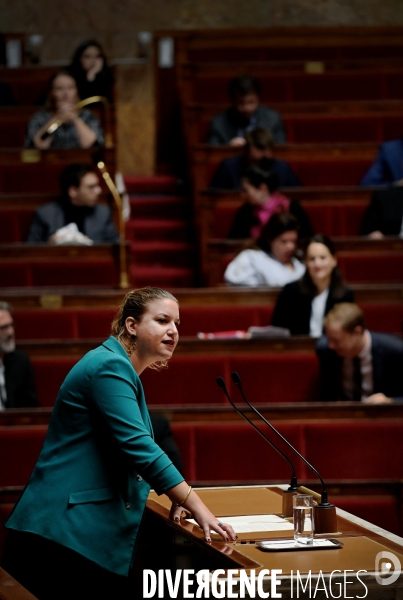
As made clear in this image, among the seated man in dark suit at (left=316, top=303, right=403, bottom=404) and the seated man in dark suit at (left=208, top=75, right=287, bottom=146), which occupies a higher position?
the seated man in dark suit at (left=208, top=75, right=287, bottom=146)

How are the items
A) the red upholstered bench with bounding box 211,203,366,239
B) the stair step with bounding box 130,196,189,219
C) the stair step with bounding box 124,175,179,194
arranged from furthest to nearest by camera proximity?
the stair step with bounding box 124,175,179,194 → the stair step with bounding box 130,196,189,219 → the red upholstered bench with bounding box 211,203,366,239

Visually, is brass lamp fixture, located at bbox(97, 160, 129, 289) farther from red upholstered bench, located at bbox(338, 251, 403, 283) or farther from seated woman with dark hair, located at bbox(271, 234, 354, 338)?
red upholstered bench, located at bbox(338, 251, 403, 283)

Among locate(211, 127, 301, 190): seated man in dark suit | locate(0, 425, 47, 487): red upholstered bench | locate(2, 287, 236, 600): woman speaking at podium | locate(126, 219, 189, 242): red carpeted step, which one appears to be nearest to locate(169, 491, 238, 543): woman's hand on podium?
locate(2, 287, 236, 600): woman speaking at podium

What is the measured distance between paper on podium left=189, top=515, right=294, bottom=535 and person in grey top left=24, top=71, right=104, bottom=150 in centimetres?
237

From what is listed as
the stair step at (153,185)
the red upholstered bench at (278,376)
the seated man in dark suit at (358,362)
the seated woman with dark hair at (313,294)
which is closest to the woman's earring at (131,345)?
the seated man in dark suit at (358,362)

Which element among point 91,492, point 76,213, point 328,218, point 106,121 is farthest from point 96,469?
point 106,121

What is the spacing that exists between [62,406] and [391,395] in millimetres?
1290

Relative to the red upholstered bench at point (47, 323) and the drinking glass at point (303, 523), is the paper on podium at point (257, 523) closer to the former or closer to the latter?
the drinking glass at point (303, 523)

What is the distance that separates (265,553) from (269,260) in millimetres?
1785

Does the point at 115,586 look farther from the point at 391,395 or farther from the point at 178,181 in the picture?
the point at 178,181

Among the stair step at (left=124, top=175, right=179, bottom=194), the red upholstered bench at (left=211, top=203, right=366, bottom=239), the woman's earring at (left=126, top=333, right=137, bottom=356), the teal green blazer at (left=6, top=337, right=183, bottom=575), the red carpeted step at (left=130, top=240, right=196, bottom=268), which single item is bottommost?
the teal green blazer at (left=6, top=337, right=183, bottom=575)

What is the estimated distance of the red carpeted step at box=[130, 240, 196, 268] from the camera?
359cm

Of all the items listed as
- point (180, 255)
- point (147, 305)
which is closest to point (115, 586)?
point (147, 305)

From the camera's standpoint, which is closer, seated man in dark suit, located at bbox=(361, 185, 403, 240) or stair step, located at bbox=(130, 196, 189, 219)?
seated man in dark suit, located at bbox=(361, 185, 403, 240)
